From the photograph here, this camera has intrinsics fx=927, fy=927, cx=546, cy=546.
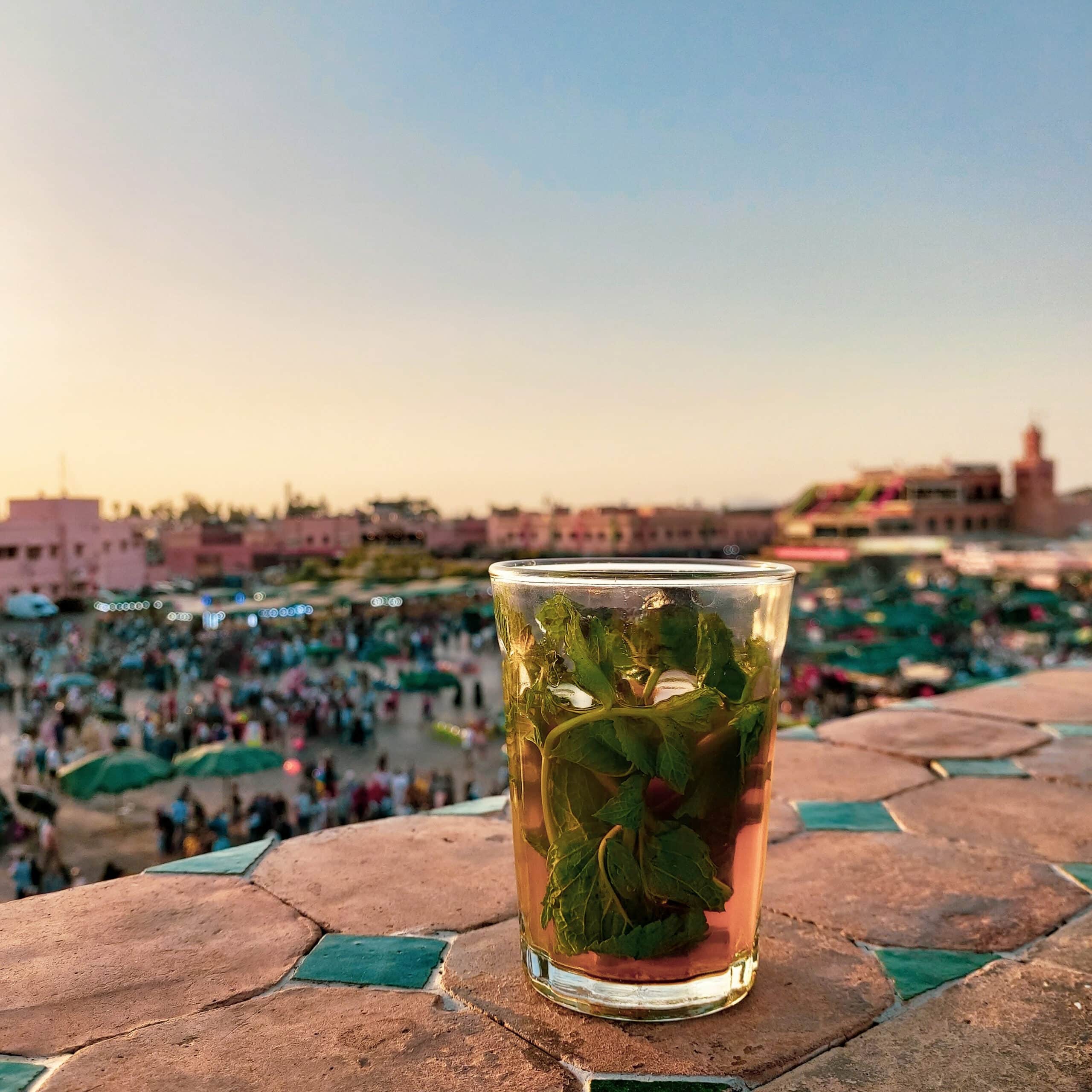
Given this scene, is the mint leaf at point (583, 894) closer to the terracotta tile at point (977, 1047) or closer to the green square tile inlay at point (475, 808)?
the terracotta tile at point (977, 1047)

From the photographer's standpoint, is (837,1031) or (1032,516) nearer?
(837,1031)

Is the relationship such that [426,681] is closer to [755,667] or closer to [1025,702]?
[1025,702]

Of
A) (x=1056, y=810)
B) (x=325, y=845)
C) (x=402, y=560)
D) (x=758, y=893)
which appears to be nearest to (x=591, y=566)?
(x=758, y=893)

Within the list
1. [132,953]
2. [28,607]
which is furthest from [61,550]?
[132,953]

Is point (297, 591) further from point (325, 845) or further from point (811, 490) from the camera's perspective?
point (811, 490)

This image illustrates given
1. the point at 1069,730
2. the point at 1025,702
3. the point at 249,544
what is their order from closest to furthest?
the point at 1069,730 < the point at 1025,702 < the point at 249,544

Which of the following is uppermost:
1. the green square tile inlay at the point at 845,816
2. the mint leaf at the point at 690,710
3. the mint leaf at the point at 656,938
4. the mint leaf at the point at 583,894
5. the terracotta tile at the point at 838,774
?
the mint leaf at the point at 690,710

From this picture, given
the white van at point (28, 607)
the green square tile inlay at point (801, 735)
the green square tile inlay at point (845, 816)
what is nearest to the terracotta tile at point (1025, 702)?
the green square tile inlay at point (801, 735)
